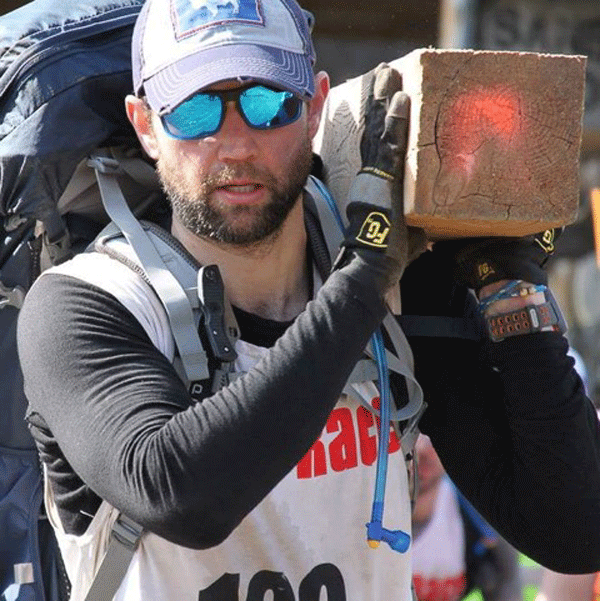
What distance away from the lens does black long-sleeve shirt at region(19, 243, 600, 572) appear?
2.47 meters

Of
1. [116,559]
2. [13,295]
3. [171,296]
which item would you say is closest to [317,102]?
[171,296]

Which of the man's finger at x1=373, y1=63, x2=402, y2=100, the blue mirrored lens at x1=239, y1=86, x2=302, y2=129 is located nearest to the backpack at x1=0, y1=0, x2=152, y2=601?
the blue mirrored lens at x1=239, y1=86, x2=302, y2=129

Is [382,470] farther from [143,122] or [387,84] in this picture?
[143,122]

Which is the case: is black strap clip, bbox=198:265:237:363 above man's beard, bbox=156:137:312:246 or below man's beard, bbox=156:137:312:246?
below

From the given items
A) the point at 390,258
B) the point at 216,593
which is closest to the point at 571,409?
the point at 390,258

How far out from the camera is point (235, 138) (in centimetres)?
276

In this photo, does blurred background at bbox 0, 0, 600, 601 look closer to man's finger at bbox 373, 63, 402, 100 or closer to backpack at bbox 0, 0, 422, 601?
backpack at bbox 0, 0, 422, 601

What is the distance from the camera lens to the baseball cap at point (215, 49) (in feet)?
9.07

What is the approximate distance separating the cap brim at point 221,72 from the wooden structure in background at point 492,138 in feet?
0.71

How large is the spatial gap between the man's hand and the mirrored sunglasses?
7.8 inches

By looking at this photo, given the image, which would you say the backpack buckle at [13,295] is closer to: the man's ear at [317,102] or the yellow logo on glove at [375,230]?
the man's ear at [317,102]

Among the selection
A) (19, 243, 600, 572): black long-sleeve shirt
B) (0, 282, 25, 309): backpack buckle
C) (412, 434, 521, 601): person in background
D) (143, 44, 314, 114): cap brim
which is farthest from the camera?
(412, 434, 521, 601): person in background

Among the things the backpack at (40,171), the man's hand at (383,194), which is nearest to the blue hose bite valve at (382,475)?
the man's hand at (383,194)

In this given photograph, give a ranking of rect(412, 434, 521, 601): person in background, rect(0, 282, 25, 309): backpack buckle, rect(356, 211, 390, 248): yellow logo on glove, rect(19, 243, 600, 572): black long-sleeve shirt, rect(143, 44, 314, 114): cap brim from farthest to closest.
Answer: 1. rect(412, 434, 521, 601): person in background
2. rect(0, 282, 25, 309): backpack buckle
3. rect(143, 44, 314, 114): cap brim
4. rect(356, 211, 390, 248): yellow logo on glove
5. rect(19, 243, 600, 572): black long-sleeve shirt
